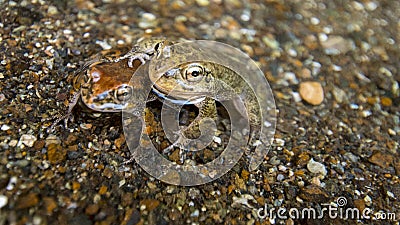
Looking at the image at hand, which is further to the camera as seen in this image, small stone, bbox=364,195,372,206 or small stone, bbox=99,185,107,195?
small stone, bbox=364,195,372,206

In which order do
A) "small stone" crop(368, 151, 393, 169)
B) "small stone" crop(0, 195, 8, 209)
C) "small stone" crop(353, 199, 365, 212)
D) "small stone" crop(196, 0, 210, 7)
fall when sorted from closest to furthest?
1. "small stone" crop(0, 195, 8, 209)
2. "small stone" crop(353, 199, 365, 212)
3. "small stone" crop(368, 151, 393, 169)
4. "small stone" crop(196, 0, 210, 7)

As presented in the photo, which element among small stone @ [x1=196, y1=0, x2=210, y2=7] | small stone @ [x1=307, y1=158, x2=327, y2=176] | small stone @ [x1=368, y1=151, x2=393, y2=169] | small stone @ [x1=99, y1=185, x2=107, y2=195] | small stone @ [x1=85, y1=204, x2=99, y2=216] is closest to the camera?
small stone @ [x1=85, y1=204, x2=99, y2=216]

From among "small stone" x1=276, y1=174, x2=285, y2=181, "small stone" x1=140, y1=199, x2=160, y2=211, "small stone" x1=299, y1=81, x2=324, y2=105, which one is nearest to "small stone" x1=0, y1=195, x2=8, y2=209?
"small stone" x1=140, y1=199, x2=160, y2=211

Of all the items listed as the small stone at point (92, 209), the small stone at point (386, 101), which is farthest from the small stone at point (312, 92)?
the small stone at point (92, 209)

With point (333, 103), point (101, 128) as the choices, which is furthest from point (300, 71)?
point (101, 128)

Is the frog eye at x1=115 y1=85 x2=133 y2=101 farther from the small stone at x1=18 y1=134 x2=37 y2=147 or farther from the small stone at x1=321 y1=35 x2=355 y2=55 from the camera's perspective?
the small stone at x1=321 y1=35 x2=355 y2=55

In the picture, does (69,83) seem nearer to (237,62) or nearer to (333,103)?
(237,62)

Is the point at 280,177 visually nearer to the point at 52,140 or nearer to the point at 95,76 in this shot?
the point at 95,76

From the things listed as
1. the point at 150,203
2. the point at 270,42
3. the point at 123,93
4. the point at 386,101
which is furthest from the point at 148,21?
the point at 386,101
